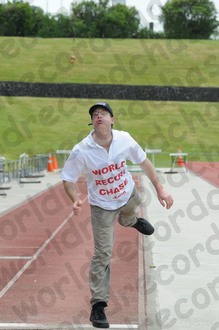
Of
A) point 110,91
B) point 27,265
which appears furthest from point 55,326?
point 110,91

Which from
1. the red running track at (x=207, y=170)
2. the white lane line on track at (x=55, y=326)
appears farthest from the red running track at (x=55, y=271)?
the red running track at (x=207, y=170)

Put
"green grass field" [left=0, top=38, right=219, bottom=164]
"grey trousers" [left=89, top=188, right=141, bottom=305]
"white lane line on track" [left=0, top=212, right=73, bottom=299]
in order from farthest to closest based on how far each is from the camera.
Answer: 1. "green grass field" [left=0, top=38, right=219, bottom=164]
2. "white lane line on track" [left=0, top=212, right=73, bottom=299]
3. "grey trousers" [left=89, top=188, right=141, bottom=305]

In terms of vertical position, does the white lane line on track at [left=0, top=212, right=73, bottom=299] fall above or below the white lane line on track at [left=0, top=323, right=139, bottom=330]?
below

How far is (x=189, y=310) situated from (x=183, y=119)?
188ft

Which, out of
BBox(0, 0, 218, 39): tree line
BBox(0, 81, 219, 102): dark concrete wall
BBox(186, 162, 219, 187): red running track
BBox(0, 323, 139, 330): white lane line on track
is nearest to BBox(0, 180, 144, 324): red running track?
BBox(0, 323, 139, 330): white lane line on track

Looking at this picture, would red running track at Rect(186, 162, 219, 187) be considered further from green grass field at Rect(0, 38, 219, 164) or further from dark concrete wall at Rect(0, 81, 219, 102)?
dark concrete wall at Rect(0, 81, 219, 102)

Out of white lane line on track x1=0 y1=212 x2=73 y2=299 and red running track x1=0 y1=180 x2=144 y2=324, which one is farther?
white lane line on track x1=0 y1=212 x2=73 y2=299

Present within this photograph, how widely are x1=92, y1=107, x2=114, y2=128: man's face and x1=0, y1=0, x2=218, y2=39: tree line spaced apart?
10883 cm

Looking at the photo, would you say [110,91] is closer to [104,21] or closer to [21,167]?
[21,167]

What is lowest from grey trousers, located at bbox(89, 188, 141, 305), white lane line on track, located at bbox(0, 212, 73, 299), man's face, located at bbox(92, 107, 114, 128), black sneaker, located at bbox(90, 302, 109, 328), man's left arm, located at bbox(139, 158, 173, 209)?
white lane line on track, located at bbox(0, 212, 73, 299)

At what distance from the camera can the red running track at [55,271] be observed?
8359 mm

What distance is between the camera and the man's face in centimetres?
757

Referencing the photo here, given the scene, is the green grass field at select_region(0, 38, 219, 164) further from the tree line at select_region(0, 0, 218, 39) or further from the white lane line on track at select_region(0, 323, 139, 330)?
the white lane line on track at select_region(0, 323, 139, 330)

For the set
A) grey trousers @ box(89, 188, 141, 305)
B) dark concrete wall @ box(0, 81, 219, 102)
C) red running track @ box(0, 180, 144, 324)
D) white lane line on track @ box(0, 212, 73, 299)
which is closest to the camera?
grey trousers @ box(89, 188, 141, 305)
